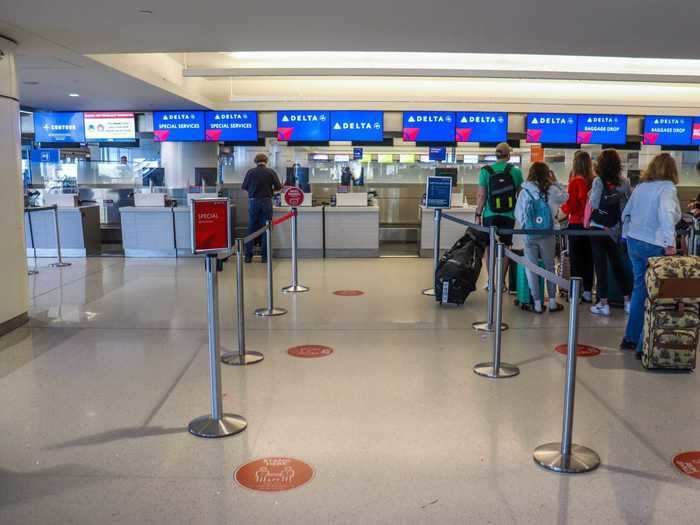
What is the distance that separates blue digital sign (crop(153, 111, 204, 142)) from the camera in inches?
428

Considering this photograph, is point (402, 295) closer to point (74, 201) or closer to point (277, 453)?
point (277, 453)

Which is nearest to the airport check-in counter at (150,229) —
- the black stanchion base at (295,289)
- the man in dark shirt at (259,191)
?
the man in dark shirt at (259,191)

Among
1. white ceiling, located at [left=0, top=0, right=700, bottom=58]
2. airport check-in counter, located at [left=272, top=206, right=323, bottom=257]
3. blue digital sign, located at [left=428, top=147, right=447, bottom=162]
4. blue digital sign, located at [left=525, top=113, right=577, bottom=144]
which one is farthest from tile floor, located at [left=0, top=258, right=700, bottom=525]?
blue digital sign, located at [left=428, top=147, right=447, bottom=162]

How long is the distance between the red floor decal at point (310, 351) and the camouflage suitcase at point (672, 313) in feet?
7.97

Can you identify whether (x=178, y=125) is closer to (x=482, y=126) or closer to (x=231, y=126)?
(x=231, y=126)

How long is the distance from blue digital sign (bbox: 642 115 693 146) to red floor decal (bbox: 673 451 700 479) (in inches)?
364

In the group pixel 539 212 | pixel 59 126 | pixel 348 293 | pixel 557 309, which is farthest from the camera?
pixel 59 126

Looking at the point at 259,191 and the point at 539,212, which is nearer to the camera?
the point at 539,212

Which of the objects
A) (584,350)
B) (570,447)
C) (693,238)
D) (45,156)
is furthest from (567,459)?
(45,156)

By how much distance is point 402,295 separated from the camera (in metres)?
7.41

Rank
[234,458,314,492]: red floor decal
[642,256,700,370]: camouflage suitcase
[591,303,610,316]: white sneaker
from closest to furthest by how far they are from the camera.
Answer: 1. [234,458,314,492]: red floor decal
2. [642,256,700,370]: camouflage suitcase
3. [591,303,610,316]: white sneaker

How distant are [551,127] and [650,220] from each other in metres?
6.86

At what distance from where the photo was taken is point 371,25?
5.29m

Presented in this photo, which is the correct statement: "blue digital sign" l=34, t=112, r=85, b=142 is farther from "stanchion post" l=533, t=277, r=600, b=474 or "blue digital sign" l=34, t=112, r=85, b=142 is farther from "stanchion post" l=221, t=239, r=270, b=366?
"stanchion post" l=533, t=277, r=600, b=474
